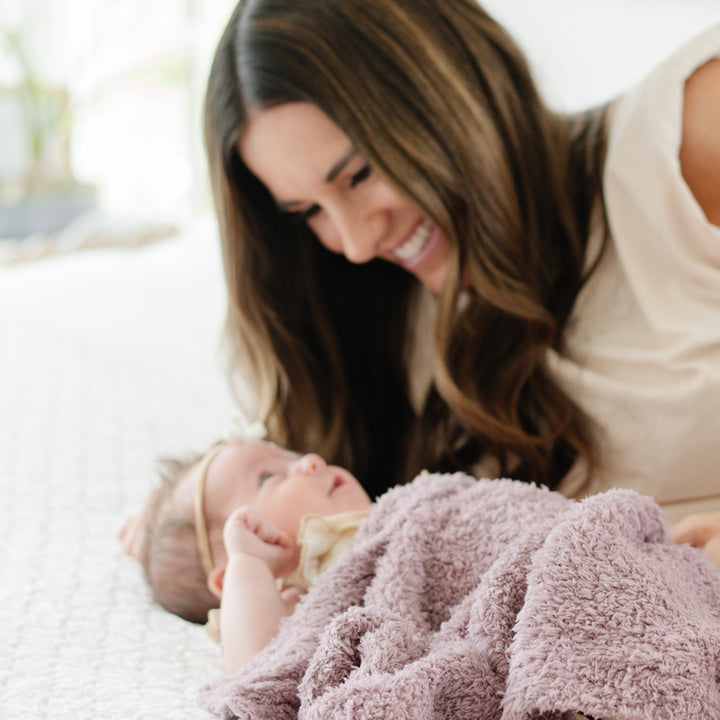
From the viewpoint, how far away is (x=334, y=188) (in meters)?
1.21

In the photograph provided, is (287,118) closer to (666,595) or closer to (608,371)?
Answer: (608,371)

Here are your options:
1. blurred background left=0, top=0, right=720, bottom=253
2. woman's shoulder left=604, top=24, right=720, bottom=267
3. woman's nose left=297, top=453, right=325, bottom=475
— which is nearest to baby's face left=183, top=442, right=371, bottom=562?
woman's nose left=297, top=453, right=325, bottom=475

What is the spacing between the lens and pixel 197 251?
251 centimetres

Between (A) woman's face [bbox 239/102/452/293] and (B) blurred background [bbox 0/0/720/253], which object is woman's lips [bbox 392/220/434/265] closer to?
(A) woman's face [bbox 239/102/452/293]

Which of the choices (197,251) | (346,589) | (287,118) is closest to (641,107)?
(287,118)

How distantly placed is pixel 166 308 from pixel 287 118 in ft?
3.39

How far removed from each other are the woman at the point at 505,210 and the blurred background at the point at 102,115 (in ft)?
6.82

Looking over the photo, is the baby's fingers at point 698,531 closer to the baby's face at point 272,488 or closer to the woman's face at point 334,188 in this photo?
the baby's face at point 272,488

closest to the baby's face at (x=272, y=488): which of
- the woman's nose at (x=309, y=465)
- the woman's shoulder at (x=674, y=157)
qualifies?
the woman's nose at (x=309, y=465)

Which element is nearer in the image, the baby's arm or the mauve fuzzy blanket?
the mauve fuzzy blanket

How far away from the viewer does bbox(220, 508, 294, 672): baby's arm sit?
2.84 feet

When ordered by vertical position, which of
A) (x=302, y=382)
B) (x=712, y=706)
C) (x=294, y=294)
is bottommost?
(x=302, y=382)

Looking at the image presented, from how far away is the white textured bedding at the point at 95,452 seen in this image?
2.83 ft

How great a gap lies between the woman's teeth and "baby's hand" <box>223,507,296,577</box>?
1.68 ft
